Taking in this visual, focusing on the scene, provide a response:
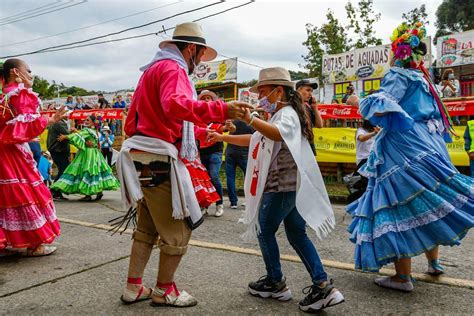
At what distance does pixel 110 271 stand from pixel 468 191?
2.99 m

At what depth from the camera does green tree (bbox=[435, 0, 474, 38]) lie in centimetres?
3123

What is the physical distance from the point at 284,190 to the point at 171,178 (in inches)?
31.1

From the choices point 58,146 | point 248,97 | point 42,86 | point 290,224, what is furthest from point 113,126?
point 42,86

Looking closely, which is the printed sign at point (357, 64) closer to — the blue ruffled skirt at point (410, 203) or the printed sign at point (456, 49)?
the printed sign at point (456, 49)

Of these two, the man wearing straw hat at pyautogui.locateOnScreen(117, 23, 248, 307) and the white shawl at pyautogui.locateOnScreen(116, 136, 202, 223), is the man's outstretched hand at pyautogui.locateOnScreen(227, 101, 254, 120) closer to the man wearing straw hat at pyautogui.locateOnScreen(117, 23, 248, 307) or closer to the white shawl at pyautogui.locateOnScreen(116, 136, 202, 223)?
the man wearing straw hat at pyautogui.locateOnScreen(117, 23, 248, 307)

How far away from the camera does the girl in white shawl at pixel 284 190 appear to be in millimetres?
2969

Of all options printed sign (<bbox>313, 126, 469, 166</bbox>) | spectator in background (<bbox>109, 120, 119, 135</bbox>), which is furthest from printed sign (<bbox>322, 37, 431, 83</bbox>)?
spectator in background (<bbox>109, 120, 119, 135</bbox>)

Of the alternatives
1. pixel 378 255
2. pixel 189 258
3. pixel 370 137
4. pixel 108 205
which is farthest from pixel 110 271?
pixel 108 205

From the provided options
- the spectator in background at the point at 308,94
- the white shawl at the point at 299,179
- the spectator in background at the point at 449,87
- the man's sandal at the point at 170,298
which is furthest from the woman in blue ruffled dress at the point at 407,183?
the spectator in background at the point at 449,87

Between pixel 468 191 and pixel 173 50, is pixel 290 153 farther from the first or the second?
pixel 468 191

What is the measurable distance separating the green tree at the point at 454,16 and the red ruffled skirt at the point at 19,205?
33.4 m

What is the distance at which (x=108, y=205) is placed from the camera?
26.3 ft

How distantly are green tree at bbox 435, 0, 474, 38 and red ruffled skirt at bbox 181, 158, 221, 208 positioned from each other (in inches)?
1206

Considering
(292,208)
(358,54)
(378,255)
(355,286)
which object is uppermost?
(358,54)
